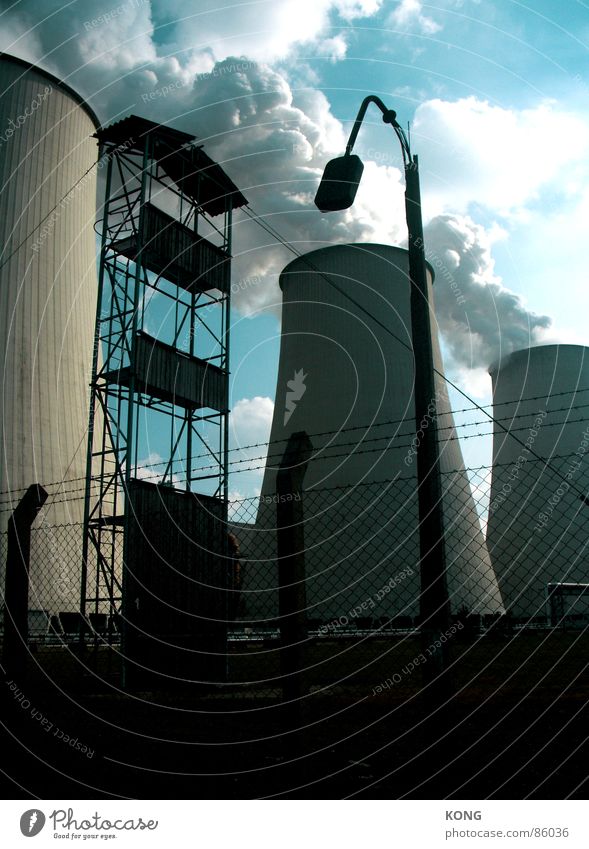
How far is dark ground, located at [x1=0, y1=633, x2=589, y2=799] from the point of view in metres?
2.52

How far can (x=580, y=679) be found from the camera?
6488mm

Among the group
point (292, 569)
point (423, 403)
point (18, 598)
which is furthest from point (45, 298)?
point (292, 569)

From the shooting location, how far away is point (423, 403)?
2990mm

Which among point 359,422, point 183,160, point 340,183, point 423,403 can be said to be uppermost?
point 183,160

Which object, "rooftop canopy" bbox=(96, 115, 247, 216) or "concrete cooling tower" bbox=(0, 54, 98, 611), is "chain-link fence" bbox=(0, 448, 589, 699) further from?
"rooftop canopy" bbox=(96, 115, 247, 216)

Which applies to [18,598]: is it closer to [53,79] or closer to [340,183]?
[340,183]

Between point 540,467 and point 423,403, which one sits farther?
point 540,467

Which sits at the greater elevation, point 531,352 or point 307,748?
point 531,352

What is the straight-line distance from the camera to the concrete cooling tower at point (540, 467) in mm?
17875

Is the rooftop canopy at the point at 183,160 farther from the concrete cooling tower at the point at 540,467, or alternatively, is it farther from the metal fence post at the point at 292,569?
the concrete cooling tower at the point at 540,467

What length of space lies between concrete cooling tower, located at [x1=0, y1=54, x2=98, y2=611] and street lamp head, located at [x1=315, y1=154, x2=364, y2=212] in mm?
10878

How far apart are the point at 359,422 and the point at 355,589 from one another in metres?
3.60
